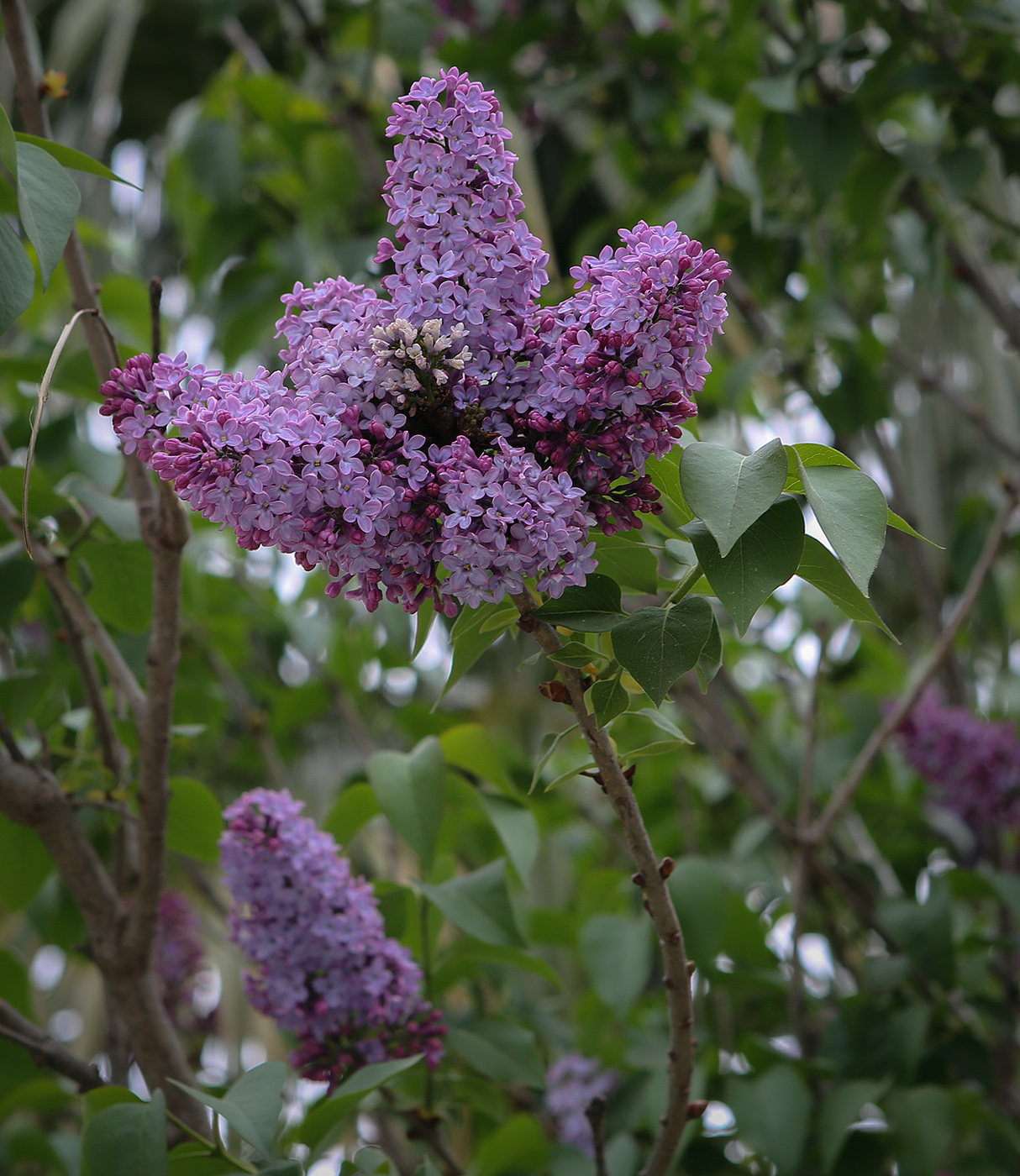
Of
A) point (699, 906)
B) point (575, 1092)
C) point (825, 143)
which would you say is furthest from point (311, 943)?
point (825, 143)

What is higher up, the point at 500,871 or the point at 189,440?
the point at 189,440

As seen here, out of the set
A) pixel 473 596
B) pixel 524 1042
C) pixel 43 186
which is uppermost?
pixel 43 186

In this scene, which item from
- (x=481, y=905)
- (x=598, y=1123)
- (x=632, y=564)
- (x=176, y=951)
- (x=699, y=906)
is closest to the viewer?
(x=632, y=564)

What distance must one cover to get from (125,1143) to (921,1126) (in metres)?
0.63

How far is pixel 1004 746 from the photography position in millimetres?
1154

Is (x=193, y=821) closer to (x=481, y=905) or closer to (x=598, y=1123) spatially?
(x=481, y=905)

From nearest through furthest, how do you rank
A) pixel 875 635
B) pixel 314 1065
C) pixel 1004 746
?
1. pixel 314 1065
2. pixel 1004 746
3. pixel 875 635

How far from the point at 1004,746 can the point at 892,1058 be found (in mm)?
363

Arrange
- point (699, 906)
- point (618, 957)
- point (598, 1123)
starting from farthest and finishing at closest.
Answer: point (618, 957) < point (699, 906) < point (598, 1123)

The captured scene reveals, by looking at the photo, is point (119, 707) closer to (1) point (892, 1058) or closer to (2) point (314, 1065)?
(2) point (314, 1065)

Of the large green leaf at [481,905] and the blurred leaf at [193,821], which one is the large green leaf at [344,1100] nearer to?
the large green leaf at [481,905]

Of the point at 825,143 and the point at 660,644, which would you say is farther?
the point at 825,143

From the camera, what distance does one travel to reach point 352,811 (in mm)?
837

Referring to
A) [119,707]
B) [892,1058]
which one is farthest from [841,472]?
[892,1058]
